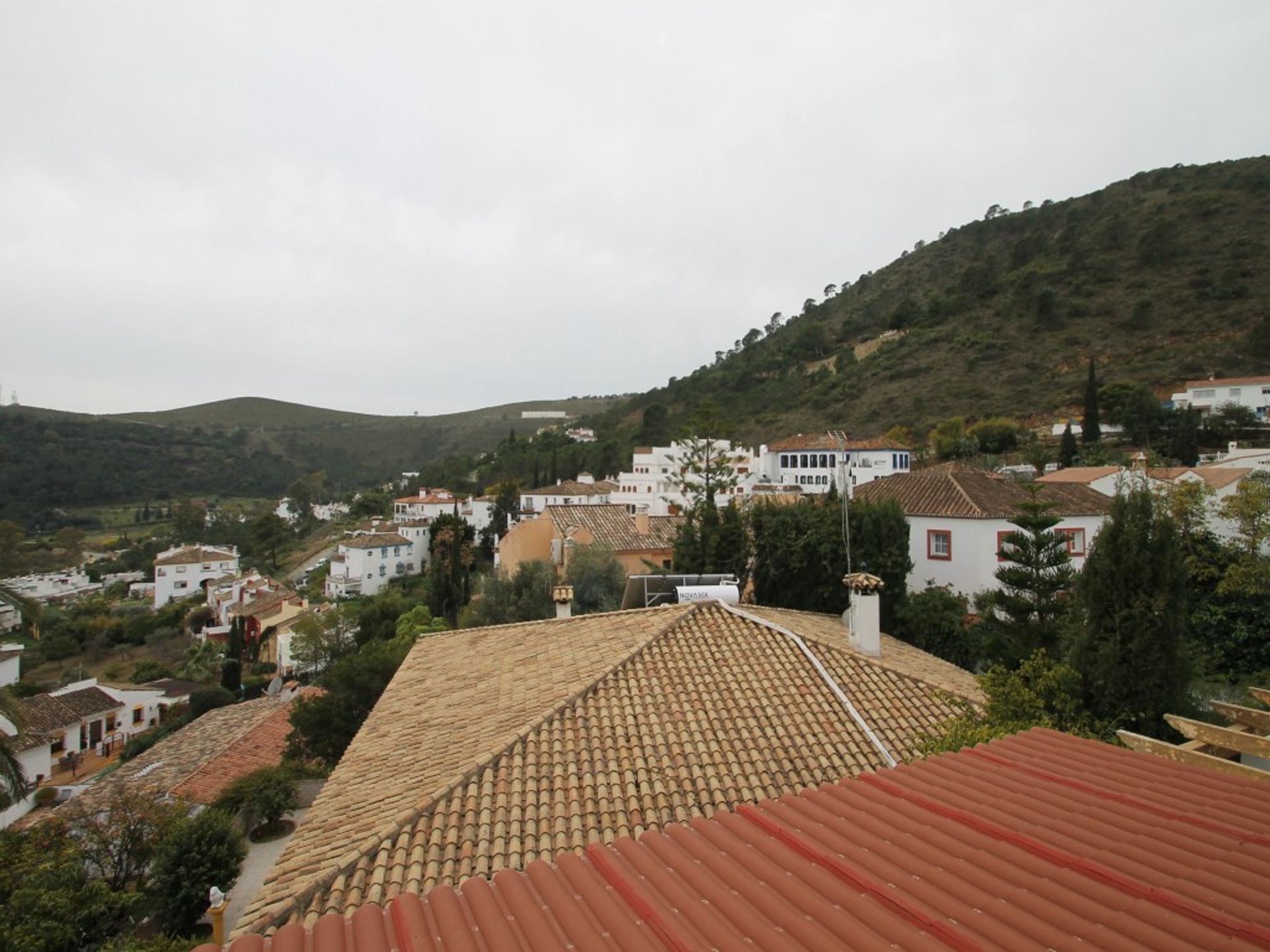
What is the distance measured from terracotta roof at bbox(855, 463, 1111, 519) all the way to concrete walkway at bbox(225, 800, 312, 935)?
1619 centimetres

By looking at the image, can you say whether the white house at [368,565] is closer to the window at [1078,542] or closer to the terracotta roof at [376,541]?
the terracotta roof at [376,541]

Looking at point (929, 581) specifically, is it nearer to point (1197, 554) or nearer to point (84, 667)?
point (1197, 554)

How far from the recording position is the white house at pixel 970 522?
1872cm

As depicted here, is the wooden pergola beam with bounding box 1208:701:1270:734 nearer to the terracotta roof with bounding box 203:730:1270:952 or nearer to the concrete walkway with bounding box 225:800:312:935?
the terracotta roof with bounding box 203:730:1270:952

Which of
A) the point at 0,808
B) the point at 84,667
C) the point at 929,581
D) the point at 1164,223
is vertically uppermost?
the point at 1164,223

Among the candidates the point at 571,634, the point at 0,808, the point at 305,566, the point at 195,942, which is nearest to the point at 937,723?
the point at 571,634

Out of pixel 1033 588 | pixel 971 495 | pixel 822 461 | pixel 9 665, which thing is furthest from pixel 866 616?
pixel 822 461

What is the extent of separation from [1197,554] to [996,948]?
70.7 ft

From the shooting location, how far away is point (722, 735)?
7.12 meters

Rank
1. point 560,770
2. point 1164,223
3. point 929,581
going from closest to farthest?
point 560,770
point 929,581
point 1164,223

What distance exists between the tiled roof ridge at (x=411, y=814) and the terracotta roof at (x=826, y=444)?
116ft

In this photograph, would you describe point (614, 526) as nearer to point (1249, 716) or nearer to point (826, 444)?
point (1249, 716)

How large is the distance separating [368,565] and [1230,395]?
5769 cm

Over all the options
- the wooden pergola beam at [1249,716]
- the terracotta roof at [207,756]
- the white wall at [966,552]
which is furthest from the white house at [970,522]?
the terracotta roof at [207,756]
